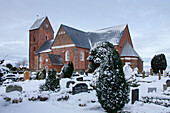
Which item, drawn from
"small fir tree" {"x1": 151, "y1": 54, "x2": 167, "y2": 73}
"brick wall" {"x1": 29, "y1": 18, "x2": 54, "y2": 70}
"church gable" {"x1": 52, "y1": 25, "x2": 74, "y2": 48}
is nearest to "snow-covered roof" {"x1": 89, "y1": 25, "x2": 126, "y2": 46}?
"church gable" {"x1": 52, "y1": 25, "x2": 74, "y2": 48}

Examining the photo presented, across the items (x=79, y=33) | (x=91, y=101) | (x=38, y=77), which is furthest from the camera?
(x=79, y=33)

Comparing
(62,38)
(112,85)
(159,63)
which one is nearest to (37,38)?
(62,38)

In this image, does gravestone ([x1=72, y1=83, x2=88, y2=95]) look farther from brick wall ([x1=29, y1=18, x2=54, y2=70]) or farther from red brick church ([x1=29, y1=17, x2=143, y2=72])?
brick wall ([x1=29, y1=18, x2=54, y2=70])

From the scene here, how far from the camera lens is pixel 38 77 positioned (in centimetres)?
1850

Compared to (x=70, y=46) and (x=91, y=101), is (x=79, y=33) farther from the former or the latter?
(x=91, y=101)

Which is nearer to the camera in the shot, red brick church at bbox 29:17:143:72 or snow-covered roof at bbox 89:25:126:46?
red brick church at bbox 29:17:143:72

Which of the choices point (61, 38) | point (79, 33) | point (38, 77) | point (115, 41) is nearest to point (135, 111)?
point (38, 77)

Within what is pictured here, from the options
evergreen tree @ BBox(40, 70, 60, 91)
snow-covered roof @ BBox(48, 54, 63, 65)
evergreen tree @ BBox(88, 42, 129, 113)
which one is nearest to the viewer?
evergreen tree @ BBox(88, 42, 129, 113)

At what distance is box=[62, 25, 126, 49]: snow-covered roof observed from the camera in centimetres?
2891

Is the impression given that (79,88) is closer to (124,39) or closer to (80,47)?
(80,47)

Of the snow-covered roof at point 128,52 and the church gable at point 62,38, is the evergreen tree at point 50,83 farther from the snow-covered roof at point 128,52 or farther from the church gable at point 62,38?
Answer: the snow-covered roof at point 128,52

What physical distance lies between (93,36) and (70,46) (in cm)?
789

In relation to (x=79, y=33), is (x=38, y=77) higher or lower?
lower

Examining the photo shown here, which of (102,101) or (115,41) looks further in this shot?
A: (115,41)
